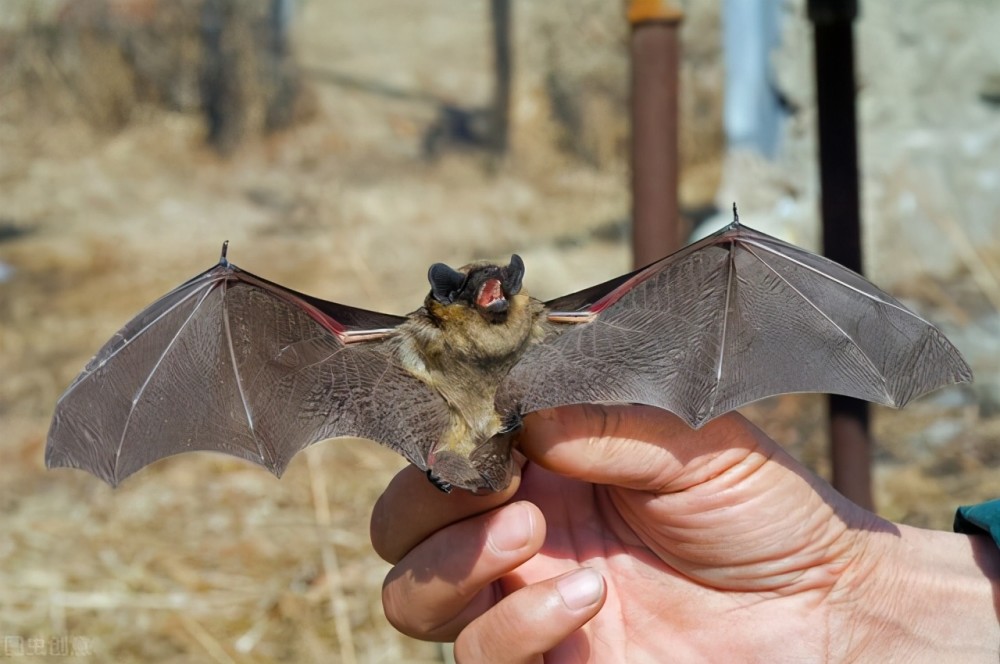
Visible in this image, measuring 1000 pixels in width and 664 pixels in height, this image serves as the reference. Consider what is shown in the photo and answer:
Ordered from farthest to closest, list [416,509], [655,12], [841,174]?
[841,174] < [655,12] < [416,509]

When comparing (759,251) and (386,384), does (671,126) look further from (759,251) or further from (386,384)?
(386,384)

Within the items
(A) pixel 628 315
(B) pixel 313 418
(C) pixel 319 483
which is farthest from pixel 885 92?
(B) pixel 313 418

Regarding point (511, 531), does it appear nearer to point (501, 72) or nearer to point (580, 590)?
point (580, 590)

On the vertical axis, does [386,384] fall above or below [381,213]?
above

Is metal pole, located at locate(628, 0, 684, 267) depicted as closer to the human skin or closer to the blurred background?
the human skin

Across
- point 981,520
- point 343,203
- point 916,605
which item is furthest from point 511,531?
point 343,203
